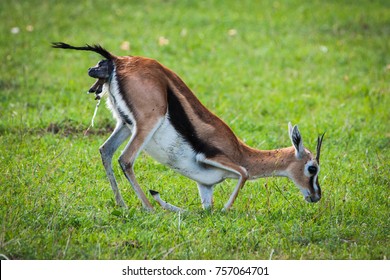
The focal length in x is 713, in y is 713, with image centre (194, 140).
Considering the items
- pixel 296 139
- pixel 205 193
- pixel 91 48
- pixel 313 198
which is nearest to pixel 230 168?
pixel 205 193

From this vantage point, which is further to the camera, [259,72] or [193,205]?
[259,72]

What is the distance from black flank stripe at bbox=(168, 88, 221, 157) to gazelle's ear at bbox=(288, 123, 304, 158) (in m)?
0.72

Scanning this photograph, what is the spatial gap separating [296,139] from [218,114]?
9.72 feet

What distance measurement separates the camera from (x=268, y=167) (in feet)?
22.6

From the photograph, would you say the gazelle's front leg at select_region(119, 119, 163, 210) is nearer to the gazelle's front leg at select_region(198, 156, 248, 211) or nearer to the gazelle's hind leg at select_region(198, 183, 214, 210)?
the gazelle's front leg at select_region(198, 156, 248, 211)

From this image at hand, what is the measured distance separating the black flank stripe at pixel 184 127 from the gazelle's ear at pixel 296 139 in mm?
722

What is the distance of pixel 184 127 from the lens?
6520 mm

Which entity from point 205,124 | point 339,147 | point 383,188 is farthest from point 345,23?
point 205,124

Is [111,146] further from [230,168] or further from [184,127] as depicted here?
[230,168]

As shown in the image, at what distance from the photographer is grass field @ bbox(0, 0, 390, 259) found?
5.87 meters

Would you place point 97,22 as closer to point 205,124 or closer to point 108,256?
point 205,124

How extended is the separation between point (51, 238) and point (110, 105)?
4.80 feet

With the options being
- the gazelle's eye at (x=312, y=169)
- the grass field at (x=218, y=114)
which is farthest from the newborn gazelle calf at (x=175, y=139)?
the grass field at (x=218, y=114)
